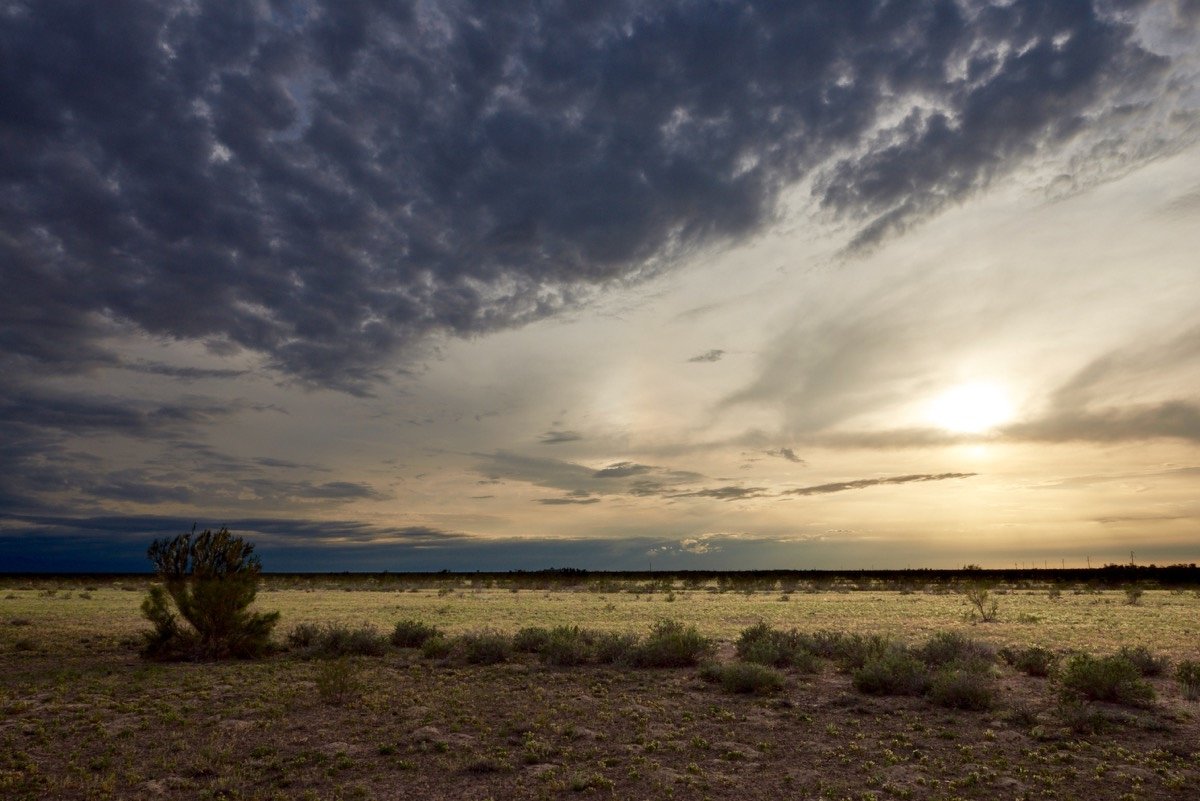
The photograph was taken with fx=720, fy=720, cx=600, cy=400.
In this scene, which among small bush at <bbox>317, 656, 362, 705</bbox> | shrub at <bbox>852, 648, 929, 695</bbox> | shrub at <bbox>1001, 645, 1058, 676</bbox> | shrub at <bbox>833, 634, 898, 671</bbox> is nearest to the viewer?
small bush at <bbox>317, 656, 362, 705</bbox>

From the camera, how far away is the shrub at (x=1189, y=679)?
14.8 metres

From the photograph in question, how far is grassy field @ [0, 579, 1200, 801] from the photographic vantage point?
34.0 feet

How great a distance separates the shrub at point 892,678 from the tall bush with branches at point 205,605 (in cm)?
1701

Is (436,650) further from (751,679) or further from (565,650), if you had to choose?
(751,679)

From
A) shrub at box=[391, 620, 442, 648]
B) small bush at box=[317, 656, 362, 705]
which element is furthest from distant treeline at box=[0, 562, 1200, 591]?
small bush at box=[317, 656, 362, 705]

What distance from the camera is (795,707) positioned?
14938mm

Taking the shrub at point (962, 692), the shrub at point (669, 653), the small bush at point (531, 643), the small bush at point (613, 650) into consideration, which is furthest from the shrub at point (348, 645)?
the shrub at point (962, 692)

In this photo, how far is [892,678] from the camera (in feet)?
52.0

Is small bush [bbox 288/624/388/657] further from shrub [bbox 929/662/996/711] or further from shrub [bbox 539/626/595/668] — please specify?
shrub [bbox 929/662/996/711]

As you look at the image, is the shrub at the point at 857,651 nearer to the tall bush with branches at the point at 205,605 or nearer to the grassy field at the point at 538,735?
the grassy field at the point at 538,735

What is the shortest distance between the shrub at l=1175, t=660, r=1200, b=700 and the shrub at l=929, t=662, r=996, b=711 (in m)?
3.77

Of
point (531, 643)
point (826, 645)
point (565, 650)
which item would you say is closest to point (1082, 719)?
point (826, 645)

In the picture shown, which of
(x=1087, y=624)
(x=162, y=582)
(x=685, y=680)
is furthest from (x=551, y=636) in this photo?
(x=1087, y=624)

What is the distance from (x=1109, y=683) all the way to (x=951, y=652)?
4660mm
